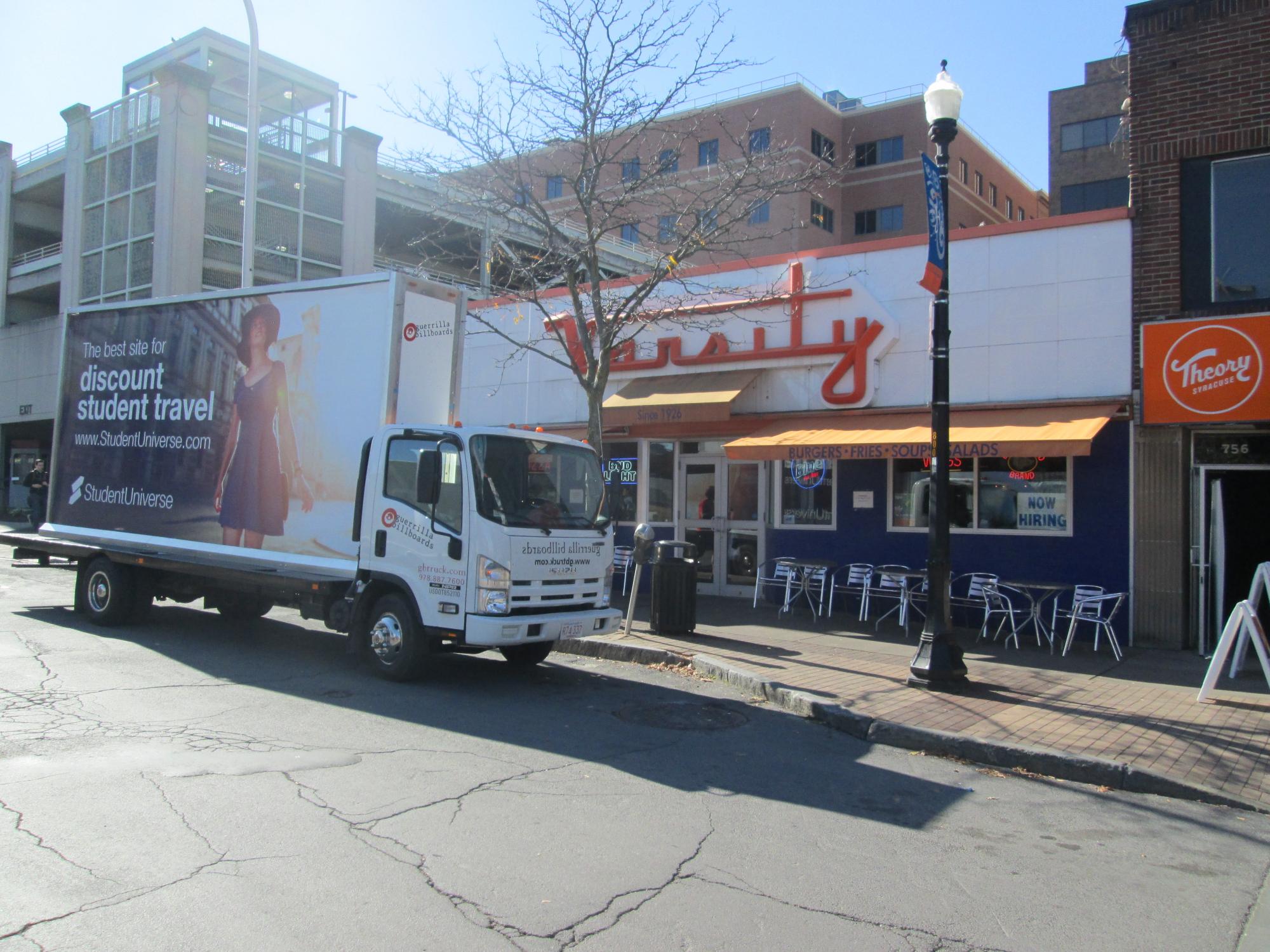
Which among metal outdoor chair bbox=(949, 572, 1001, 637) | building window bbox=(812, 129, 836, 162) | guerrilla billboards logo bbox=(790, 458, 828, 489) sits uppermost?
building window bbox=(812, 129, 836, 162)

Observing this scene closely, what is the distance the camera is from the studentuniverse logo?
10.6 metres

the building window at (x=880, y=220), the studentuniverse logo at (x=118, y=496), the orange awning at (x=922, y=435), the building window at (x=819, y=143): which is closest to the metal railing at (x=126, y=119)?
the studentuniverse logo at (x=118, y=496)

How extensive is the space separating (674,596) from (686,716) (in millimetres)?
3560

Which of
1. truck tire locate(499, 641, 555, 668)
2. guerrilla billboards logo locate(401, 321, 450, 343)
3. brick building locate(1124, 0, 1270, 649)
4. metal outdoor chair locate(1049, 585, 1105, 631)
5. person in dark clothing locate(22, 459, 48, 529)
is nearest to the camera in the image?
guerrilla billboards logo locate(401, 321, 450, 343)

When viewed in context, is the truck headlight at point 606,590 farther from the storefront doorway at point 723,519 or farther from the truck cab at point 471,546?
the storefront doorway at point 723,519

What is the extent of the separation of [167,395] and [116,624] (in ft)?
9.08

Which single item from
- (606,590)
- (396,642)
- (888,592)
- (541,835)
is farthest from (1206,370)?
(541,835)

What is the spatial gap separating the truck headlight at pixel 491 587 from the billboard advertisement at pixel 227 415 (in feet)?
5.47

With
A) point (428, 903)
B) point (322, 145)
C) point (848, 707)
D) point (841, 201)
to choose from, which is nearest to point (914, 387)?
point (848, 707)

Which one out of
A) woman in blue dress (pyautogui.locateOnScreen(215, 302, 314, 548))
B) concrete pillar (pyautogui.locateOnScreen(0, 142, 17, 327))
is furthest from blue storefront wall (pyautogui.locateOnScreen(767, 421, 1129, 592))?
concrete pillar (pyautogui.locateOnScreen(0, 142, 17, 327))

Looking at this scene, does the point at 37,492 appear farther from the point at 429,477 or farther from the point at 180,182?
the point at 429,477

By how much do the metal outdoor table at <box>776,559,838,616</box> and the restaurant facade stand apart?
37cm

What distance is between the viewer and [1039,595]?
1179 centimetres

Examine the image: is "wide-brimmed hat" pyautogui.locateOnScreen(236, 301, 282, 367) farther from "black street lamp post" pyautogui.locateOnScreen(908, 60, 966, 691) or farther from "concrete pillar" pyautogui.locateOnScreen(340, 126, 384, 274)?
"concrete pillar" pyautogui.locateOnScreen(340, 126, 384, 274)
